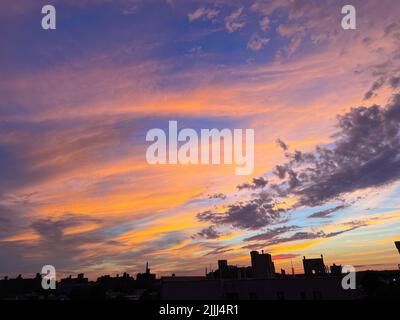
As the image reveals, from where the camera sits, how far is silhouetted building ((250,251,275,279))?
6303 centimetres

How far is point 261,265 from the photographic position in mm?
63531

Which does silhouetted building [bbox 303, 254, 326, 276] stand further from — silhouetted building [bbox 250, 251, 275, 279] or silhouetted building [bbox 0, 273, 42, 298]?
silhouetted building [bbox 0, 273, 42, 298]

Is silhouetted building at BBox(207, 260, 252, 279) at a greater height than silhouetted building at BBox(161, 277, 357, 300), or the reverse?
silhouetted building at BBox(161, 277, 357, 300)

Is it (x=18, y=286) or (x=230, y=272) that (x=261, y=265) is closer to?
(x=230, y=272)

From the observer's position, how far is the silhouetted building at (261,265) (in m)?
63.0

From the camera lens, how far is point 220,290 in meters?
46.8

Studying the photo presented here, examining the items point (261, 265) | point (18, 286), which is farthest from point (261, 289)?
point (18, 286)

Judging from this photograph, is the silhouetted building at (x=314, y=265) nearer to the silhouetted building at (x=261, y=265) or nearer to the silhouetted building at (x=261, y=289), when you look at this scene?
the silhouetted building at (x=261, y=265)

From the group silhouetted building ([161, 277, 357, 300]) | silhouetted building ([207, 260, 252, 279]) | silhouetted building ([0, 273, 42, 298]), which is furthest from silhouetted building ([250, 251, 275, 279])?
silhouetted building ([0, 273, 42, 298])

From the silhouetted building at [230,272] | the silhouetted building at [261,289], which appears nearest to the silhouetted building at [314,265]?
the silhouetted building at [230,272]
